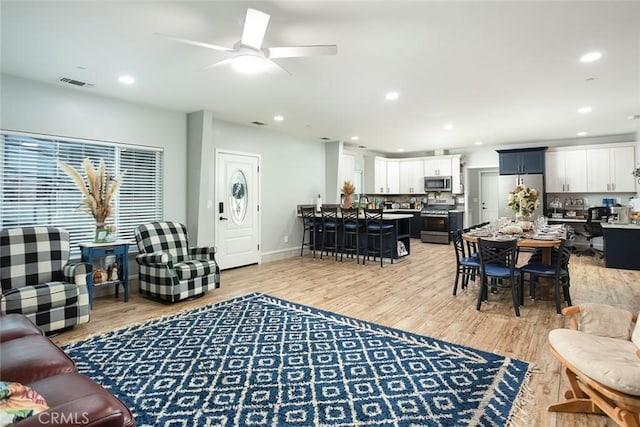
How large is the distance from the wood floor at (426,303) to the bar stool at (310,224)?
3.44ft

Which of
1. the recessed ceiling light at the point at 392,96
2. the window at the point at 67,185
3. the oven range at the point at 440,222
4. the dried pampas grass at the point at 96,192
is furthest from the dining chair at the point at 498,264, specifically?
the oven range at the point at 440,222

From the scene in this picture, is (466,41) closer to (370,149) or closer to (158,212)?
(158,212)

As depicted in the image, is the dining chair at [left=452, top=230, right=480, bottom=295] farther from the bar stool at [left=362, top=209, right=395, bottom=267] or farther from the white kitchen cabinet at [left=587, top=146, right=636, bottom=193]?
the white kitchen cabinet at [left=587, top=146, right=636, bottom=193]

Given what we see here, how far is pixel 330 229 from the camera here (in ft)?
24.3

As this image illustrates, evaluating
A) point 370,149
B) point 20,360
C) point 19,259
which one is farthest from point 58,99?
point 370,149

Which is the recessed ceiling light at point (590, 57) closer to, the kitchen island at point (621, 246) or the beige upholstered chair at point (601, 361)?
the beige upholstered chair at point (601, 361)

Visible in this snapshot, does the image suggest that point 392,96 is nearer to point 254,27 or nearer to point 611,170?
point 254,27

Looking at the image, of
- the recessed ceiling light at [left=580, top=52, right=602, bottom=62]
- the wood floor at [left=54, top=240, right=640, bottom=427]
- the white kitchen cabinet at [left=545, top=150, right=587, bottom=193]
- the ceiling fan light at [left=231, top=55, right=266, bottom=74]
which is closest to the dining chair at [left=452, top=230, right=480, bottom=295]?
the wood floor at [left=54, top=240, right=640, bottom=427]

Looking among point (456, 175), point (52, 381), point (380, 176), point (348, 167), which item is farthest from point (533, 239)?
point (380, 176)

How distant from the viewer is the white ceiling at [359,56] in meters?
2.59

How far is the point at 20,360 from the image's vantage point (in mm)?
1685

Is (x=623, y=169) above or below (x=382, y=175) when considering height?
below

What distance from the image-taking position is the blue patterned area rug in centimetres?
200

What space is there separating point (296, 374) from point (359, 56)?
9.55 feet
